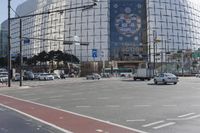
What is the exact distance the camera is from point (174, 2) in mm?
158125

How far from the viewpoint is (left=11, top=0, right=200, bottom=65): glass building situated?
147m

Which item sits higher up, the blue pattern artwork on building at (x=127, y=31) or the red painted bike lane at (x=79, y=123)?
the blue pattern artwork on building at (x=127, y=31)

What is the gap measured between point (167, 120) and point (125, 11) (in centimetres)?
13327

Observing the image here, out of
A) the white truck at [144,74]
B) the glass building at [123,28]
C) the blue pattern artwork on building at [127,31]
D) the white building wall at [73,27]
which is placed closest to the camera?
the white truck at [144,74]

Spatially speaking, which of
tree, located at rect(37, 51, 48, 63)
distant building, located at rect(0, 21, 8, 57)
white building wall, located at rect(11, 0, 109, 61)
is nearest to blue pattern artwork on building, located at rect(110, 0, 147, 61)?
white building wall, located at rect(11, 0, 109, 61)

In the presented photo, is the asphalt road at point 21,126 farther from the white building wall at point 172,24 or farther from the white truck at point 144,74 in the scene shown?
the white building wall at point 172,24

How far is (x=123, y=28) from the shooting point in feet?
480

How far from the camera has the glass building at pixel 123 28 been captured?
5787 inches

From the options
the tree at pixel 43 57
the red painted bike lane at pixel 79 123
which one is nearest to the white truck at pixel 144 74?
the red painted bike lane at pixel 79 123

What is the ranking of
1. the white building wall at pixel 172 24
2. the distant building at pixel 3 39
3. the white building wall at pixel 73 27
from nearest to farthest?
the distant building at pixel 3 39 → the white building wall at pixel 73 27 → the white building wall at pixel 172 24

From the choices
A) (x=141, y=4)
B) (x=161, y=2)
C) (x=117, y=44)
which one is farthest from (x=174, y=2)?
(x=117, y=44)

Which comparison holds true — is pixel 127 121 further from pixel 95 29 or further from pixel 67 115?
pixel 95 29

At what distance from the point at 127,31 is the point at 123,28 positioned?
1813 mm

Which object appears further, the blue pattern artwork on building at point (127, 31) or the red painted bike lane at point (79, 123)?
the blue pattern artwork on building at point (127, 31)
